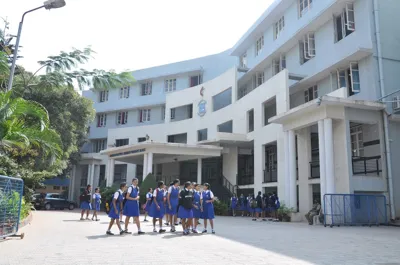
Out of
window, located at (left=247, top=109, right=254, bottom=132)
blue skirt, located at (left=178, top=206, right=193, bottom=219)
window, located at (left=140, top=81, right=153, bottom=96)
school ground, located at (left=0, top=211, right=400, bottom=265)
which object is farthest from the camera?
window, located at (left=140, top=81, right=153, bottom=96)

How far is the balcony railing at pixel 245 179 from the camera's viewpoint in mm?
26144

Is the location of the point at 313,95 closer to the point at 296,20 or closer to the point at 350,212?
the point at 296,20

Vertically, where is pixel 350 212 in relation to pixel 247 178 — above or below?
below

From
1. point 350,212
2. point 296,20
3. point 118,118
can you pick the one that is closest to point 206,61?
point 118,118

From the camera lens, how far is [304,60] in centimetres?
2388

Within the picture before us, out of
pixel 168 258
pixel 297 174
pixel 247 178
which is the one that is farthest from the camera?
pixel 247 178

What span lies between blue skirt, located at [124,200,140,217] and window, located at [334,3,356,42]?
14954mm

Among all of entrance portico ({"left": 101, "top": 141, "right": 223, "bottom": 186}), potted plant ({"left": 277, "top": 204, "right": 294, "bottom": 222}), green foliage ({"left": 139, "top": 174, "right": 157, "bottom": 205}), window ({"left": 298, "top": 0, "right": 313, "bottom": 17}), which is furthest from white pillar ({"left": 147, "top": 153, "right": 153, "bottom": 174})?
window ({"left": 298, "top": 0, "right": 313, "bottom": 17})

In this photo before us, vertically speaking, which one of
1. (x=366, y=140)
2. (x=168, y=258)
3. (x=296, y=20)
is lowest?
(x=168, y=258)

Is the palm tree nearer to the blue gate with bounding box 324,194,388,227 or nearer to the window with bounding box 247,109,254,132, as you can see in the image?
the blue gate with bounding box 324,194,388,227

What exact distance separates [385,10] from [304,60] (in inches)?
228

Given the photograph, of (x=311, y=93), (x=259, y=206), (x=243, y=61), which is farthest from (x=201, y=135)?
(x=259, y=206)

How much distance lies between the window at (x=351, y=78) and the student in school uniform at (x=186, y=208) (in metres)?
11.8

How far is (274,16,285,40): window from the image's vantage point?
26469 mm
